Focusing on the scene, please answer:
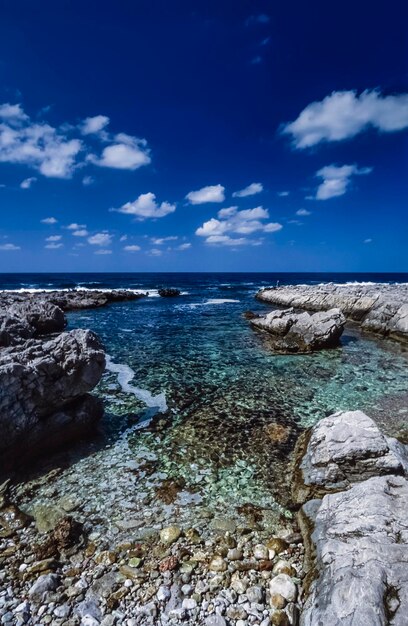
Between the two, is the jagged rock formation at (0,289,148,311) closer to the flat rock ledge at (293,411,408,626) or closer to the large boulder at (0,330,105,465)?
the large boulder at (0,330,105,465)

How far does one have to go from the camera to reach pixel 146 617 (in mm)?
4629

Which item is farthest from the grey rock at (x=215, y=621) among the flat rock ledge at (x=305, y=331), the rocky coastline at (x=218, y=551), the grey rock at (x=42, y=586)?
the flat rock ledge at (x=305, y=331)

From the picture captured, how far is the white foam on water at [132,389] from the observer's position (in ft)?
40.6

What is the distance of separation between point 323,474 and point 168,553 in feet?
12.0

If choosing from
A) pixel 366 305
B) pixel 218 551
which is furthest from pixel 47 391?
pixel 366 305

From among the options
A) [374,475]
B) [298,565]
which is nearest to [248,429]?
[374,475]

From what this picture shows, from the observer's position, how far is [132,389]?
547 inches

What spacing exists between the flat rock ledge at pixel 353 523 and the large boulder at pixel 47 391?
6334mm

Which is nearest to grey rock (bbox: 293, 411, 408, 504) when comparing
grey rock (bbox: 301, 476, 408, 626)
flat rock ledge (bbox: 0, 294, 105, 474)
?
grey rock (bbox: 301, 476, 408, 626)

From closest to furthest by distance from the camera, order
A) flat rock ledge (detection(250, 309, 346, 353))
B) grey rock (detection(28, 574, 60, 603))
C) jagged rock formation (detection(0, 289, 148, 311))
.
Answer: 1. grey rock (detection(28, 574, 60, 603))
2. flat rock ledge (detection(250, 309, 346, 353))
3. jagged rock formation (detection(0, 289, 148, 311))

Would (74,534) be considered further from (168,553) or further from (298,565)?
(298,565)

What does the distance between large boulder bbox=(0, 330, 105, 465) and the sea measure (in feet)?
2.48

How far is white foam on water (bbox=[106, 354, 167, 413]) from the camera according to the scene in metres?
12.4

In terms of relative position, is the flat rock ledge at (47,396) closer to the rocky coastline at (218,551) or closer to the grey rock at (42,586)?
the rocky coastline at (218,551)
